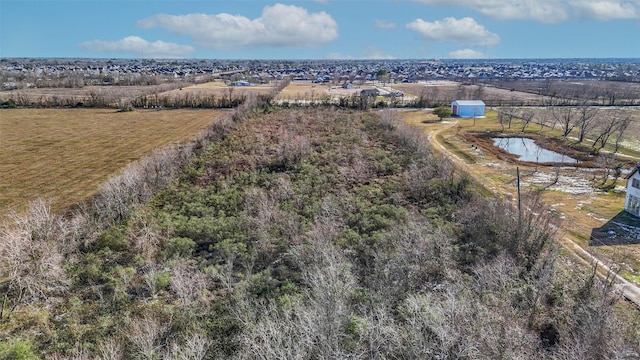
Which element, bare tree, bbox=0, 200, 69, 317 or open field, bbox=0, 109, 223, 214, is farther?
open field, bbox=0, 109, 223, 214

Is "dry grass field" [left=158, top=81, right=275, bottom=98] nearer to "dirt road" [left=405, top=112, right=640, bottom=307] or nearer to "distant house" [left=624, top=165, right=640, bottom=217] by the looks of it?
"dirt road" [left=405, top=112, right=640, bottom=307]

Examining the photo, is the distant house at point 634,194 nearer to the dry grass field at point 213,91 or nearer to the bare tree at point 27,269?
the bare tree at point 27,269

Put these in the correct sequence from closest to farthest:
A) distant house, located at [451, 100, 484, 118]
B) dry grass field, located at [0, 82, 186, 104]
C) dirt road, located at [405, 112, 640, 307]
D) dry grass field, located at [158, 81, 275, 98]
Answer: dirt road, located at [405, 112, 640, 307] → distant house, located at [451, 100, 484, 118] → dry grass field, located at [0, 82, 186, 104] → dry grass field, located at [158, 81, 275, 98]

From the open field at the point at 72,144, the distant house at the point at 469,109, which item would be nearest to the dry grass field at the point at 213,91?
the open field at the point at 72,144

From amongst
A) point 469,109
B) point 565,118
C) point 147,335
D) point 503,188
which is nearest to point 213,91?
point 469,109

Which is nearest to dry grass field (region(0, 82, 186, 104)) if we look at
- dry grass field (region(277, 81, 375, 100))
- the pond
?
dry grass field (region(277, 81, 375, 100))

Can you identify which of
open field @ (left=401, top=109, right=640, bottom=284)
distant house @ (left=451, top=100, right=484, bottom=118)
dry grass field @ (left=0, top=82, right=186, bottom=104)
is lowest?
open field @ (left=401, top=109, right=640, bottom=284)

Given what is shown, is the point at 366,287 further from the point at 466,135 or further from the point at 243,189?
the point at 466,135
